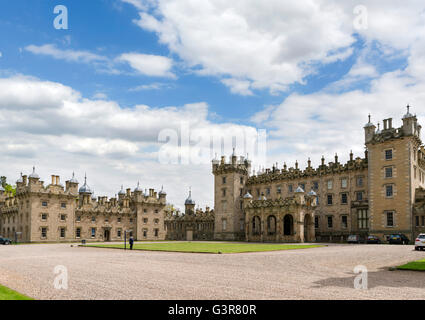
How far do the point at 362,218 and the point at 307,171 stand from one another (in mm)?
11898

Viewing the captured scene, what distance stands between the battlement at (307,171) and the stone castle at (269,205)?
0.51ft

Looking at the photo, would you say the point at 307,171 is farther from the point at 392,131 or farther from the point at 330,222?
the point at 392,131

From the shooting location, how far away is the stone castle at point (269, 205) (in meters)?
51.9

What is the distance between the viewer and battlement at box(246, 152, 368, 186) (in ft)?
193

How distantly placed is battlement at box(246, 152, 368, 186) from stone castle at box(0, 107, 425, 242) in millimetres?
154

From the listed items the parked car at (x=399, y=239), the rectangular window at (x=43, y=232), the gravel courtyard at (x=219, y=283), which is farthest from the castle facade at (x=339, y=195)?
the gravel courtyard at (x=219, y=283)

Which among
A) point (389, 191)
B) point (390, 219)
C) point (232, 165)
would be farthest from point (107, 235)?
point (389, 191)

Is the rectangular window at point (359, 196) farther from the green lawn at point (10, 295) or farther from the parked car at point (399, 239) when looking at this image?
the green lawn at point (10, 295)

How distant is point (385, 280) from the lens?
1550 centimetres

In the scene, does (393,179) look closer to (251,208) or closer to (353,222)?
(353,222)

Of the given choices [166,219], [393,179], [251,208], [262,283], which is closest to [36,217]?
[166,219]

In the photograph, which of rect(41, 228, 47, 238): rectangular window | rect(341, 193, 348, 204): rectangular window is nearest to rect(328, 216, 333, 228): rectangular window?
rect(341, 193, 348, 204): rectangular window
